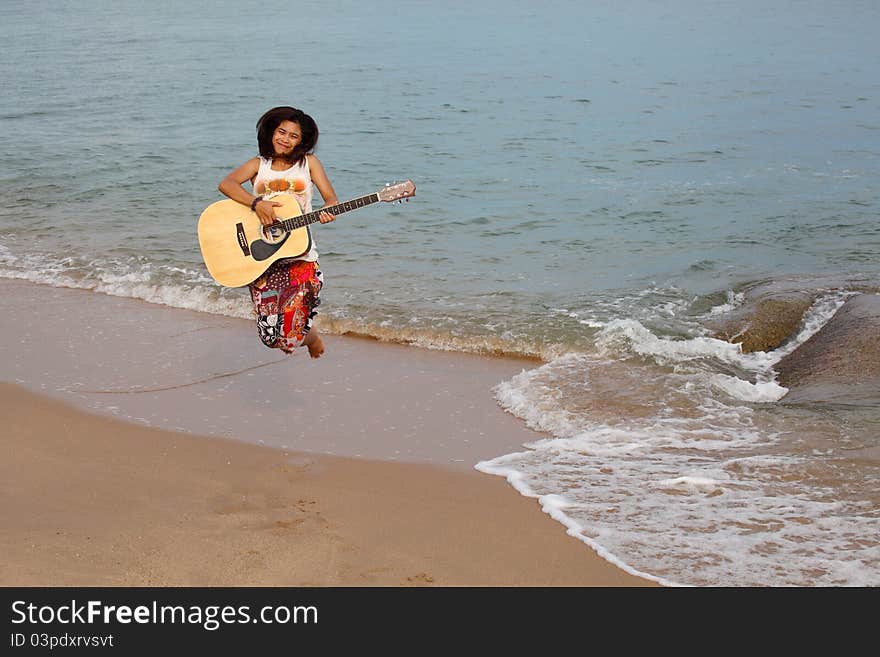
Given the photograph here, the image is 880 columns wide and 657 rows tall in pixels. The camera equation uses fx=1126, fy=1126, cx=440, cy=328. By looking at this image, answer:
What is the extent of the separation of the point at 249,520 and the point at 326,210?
1.65m

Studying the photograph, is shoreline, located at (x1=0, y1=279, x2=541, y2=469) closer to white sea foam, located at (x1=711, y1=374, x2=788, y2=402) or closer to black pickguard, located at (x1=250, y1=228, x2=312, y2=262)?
black pickguard, located at (x1=250, y1=228, x2=312, y2=262)

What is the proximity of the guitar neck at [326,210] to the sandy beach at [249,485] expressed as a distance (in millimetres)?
1236

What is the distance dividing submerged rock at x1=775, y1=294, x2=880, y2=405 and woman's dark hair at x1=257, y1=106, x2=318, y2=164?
3.39m

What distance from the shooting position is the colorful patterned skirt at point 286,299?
612cm

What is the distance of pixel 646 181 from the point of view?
1423cm

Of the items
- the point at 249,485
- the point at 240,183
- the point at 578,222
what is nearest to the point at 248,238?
the point at 240,183

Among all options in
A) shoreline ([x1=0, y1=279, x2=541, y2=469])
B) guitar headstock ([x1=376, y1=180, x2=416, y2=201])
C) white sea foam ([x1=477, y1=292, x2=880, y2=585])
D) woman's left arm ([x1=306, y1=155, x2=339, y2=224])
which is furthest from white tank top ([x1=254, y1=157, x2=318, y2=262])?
white sea foam ([x1=477, y1=292, x2=880, y2=585])

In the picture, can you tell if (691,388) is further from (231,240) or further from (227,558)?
(227,558)

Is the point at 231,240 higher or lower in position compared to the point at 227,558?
higher

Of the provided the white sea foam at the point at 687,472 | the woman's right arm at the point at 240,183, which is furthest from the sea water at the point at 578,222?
the woman's right arm at the point at 240,183

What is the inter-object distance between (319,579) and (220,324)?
14.8ft

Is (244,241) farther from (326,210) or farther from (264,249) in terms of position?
(326,210)

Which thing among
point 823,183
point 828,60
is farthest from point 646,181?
point 828,60

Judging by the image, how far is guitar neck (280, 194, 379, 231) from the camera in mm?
5680
